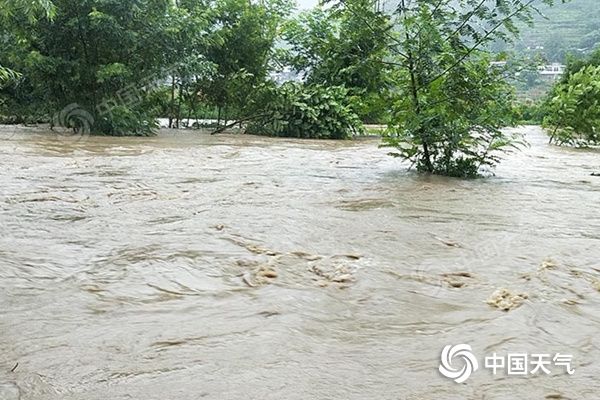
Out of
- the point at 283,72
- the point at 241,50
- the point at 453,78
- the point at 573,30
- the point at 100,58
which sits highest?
the point at 573,30

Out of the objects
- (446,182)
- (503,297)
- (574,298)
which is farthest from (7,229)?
(446,182)

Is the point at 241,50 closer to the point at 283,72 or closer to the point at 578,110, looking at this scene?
the point at 283,72

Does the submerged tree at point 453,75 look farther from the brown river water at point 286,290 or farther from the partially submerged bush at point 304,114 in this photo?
the partially submerged bush at point 304,114

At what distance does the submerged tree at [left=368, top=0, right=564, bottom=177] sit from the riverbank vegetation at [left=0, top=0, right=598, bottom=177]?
0.01 metres

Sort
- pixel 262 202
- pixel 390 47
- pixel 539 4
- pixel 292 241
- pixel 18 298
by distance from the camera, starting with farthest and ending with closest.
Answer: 1. pixel 390 47
2. pixel 539 4
3. pixel 262 202
4. pixel 292 241
5. pixel 18 298

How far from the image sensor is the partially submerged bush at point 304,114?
12.2 metres

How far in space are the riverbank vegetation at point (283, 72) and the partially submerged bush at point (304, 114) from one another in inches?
1.1

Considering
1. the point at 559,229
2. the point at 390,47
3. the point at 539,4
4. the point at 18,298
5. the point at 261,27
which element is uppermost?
the point at 261,27

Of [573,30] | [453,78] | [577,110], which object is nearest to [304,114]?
[577,110]

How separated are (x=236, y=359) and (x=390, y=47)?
4353 mm

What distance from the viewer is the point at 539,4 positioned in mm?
5074

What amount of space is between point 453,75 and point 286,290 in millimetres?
3678

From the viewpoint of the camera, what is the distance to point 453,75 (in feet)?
17.7

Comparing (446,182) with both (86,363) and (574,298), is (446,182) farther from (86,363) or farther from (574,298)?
(86,363)
